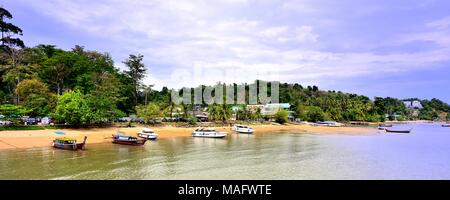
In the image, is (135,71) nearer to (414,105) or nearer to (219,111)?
(219,111)

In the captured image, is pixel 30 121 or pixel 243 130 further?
pixel 243 130

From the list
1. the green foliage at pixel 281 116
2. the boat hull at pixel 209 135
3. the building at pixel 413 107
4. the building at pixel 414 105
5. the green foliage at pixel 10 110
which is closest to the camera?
the green foliage at pixel 10 110

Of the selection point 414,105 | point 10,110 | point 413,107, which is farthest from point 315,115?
point 414,105

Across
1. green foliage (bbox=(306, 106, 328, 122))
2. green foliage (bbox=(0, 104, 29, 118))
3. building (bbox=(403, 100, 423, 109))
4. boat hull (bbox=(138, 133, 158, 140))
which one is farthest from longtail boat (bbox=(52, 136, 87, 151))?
building (bbox=(403, 100, 423, 109))

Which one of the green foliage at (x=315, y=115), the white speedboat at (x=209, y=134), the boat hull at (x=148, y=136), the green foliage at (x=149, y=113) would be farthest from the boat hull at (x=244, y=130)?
the green foliage at (x=315, y=115)

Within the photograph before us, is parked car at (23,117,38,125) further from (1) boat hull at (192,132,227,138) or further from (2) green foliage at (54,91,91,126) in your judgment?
(1) boat hull at (192,132,227,138)

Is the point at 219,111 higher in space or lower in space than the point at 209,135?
higher

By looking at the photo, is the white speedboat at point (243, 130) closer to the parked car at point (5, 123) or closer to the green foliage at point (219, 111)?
the green foliage at point (219, 111)

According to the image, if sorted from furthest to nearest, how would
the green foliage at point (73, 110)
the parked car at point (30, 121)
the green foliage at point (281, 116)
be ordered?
the green foliage at point (281, 116)
the green foliage at point (73, 110)
the parked car at point (30, 121)

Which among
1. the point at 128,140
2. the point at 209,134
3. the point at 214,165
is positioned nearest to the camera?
the point at 214,165

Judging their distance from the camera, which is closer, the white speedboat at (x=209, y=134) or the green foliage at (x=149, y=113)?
the white speedboat at (x=209, y=134)

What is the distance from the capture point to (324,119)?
103 meters
